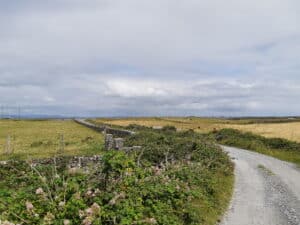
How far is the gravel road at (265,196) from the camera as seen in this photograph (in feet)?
Answer: 48.8

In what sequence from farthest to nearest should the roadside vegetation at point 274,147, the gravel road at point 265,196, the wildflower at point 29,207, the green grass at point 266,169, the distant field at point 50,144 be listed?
the roadside vegetation at point 274,147, the distant field at point 50,144, the green grass at point 266,169, the gravel road at point 265,196, the wildflower at point 29,207

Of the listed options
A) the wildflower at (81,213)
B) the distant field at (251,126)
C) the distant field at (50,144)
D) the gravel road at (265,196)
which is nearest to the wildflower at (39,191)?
the wildflower at (81,213)

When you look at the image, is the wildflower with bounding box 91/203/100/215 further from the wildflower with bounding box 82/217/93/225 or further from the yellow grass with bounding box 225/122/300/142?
the yellow grass with bounding box 225/122/300/142

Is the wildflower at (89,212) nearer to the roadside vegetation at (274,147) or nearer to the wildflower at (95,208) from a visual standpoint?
the wildflower at (95,208)

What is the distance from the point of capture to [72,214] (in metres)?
9.52

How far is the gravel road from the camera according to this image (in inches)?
586

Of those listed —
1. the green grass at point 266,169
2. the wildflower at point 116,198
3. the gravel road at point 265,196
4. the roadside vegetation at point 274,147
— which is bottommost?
the gravel road at point 265,196

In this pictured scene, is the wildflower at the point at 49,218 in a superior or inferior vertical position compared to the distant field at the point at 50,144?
superior

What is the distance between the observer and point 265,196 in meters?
19.0

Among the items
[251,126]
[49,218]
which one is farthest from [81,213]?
[251,126]

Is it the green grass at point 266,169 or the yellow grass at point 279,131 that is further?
the yellow grass at point 279,131

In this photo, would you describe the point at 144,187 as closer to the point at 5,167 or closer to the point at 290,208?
the point at 290,208

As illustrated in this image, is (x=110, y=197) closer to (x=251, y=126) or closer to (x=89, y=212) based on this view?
(x=89, y=212)

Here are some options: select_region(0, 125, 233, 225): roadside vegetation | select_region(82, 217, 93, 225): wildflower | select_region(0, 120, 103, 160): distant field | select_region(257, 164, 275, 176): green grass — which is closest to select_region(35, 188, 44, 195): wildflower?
select_region(0, 125, 233, 225): roadside vegetation
